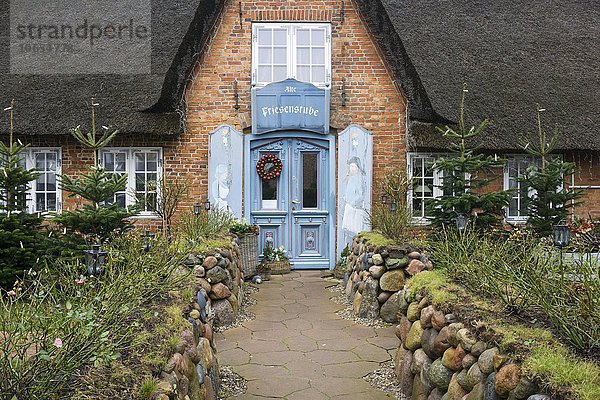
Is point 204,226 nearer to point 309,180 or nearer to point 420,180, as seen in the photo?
point 309,180

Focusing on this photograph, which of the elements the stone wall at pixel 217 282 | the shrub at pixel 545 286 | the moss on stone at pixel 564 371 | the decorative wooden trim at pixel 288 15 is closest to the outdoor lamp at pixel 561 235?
the shrub at pixel 545 286

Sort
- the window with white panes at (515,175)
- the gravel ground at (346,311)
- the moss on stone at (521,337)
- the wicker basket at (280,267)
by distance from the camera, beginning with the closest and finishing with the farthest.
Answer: the moss on stone at (521,337) → the gravel ground at (346,311) → the wicker basket at (280,267) → the window with white panes at (515,175)

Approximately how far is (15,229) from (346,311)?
4513 mm

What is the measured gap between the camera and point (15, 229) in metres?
7.80

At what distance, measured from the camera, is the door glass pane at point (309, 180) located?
10719mm

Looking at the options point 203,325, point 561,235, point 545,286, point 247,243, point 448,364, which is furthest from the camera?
point 247,243

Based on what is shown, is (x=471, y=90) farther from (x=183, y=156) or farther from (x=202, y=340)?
(x=202, y=340)

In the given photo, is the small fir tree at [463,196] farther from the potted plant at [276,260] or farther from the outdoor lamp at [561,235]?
the potted plant at [276,260]

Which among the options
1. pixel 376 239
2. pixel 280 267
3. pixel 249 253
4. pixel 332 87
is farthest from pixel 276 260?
pixel 332 87

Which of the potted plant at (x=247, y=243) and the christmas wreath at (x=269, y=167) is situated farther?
the christmas wreath at (x=269, y=167)

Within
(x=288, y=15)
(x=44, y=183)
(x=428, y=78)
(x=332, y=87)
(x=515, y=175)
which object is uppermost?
(x=288, y=15)

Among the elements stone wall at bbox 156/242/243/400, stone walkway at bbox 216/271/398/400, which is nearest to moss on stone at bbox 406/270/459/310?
stone walkway at bbox 216/271/398/400

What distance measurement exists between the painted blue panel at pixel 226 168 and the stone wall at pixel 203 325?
2.19m

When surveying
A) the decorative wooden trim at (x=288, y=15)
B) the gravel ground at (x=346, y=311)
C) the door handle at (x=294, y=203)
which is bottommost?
the gravel ground at (x=346, y=311)
